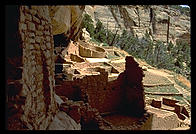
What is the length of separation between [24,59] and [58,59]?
29.1ft

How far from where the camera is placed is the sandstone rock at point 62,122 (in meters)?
3.71

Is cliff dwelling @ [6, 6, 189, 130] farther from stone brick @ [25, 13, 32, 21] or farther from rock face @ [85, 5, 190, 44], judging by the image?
rock face @ [85, 5, 190, 44]

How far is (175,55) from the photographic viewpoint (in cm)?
4681

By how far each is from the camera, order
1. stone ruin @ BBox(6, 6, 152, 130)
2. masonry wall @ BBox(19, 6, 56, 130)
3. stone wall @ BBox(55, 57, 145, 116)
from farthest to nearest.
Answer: stone wall @ BBox(55, 57, 145, 116)
masonry wall @ BBox(19, 6, 56, 130)
stone ruin @ BBox(6, 6, 152, 130)

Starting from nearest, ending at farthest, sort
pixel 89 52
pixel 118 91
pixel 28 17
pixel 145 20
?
pixel 28 17, pixel 118 91, pixel 89 52, pixel 145 20

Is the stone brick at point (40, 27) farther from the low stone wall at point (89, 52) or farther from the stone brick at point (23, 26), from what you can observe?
the low stone wall at point (89, 52)

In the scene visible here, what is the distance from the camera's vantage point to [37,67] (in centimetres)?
333

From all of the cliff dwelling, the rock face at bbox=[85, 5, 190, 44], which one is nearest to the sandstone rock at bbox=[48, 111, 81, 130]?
the cliff dwelling

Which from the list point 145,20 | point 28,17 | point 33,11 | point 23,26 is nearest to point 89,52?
point 33,11

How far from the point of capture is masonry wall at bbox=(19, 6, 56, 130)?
2.79 m

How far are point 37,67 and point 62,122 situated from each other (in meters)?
1.24

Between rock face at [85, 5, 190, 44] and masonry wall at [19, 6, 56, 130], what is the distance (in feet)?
138

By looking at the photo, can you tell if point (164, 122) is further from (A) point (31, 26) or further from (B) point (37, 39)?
(A) point (31, 26)

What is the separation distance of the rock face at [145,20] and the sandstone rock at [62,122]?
1647 inches
